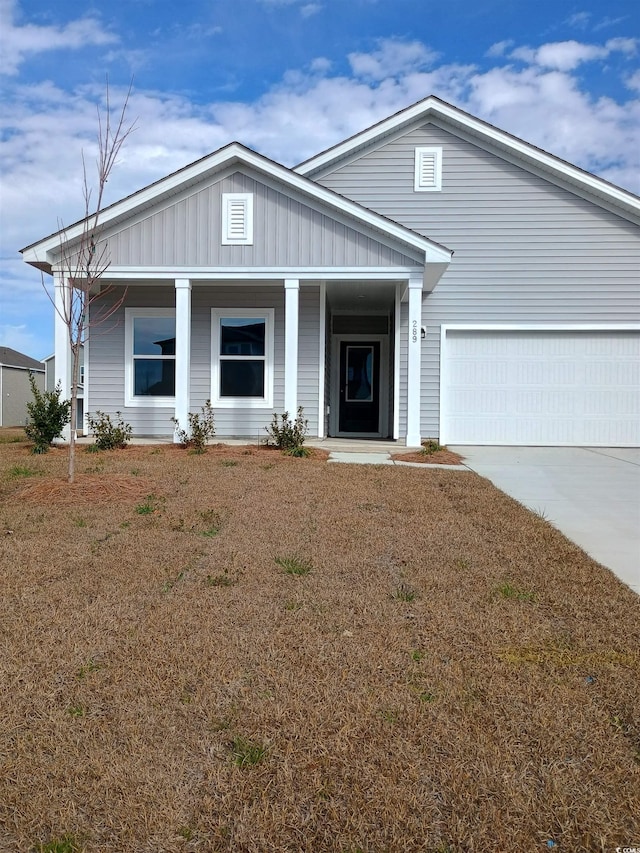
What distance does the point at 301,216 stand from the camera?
10.5 m

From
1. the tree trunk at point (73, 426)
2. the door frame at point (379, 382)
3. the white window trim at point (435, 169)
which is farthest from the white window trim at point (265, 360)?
the tree trunk at point (73, 426)

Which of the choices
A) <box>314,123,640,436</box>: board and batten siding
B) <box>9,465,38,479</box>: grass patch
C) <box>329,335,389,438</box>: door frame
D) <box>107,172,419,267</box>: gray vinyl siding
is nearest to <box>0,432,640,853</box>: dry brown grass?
<box>9,465,38,479</box>: grass patch

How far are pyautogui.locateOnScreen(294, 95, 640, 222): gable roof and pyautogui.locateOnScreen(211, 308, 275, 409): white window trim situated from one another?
9.80ft

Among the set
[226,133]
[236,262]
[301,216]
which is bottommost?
[236,262]

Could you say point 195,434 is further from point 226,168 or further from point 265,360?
point 226,168

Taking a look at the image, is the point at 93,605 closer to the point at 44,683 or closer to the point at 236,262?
the point at 44,683

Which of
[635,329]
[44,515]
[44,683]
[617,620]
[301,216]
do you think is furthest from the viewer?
[635,329]

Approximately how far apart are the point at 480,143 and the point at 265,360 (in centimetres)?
590

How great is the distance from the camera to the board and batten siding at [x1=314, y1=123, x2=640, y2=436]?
12.1m

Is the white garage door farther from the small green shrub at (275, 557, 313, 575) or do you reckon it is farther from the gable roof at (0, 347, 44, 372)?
the gable roof at (0, 347, 44, 372)

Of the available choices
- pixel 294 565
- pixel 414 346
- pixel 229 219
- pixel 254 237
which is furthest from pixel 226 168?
pixel 294 565

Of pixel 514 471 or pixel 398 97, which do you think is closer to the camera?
pixel 514 471

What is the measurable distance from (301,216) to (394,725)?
370 inches

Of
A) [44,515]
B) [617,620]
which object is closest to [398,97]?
[44,515]
